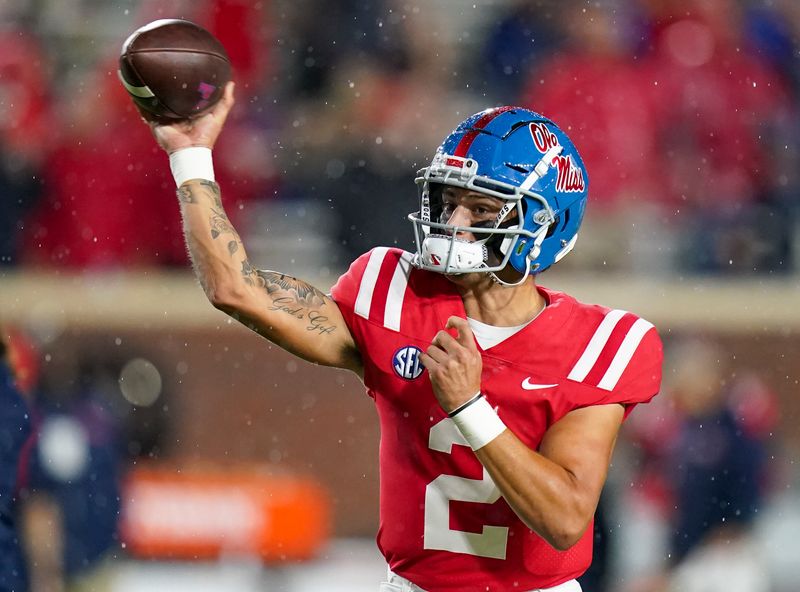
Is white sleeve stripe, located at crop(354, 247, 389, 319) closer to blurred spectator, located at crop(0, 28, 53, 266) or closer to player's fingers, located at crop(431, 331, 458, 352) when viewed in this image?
player's fingers, located at crop(431, 331, 458, 352)

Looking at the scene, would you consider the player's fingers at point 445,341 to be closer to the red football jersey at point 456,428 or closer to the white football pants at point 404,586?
the red football jersey at point 456,428

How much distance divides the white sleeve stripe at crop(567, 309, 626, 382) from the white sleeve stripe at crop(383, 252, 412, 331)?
16.2 inches

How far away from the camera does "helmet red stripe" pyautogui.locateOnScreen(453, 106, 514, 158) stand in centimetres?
298

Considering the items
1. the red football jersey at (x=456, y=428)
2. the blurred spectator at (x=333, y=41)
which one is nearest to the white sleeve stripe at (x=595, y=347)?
the red football jersey at (x=456, y=428)

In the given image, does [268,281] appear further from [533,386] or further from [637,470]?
[637,470]

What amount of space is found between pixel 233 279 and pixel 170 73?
46 centimetres

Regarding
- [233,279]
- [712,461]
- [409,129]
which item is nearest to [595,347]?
[233,279]

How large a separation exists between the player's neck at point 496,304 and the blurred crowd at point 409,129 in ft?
12.1

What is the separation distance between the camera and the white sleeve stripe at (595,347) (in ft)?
9.60

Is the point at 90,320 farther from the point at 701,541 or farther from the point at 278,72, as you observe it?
the point at 701,541

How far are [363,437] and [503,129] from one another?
4.49 metres

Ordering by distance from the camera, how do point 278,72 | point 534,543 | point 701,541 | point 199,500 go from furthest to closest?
point 278,72 → point 199,500 → point 701,541 → point 534,543

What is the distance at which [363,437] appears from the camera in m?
7.32

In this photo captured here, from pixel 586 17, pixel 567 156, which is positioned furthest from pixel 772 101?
pixel 567 156
